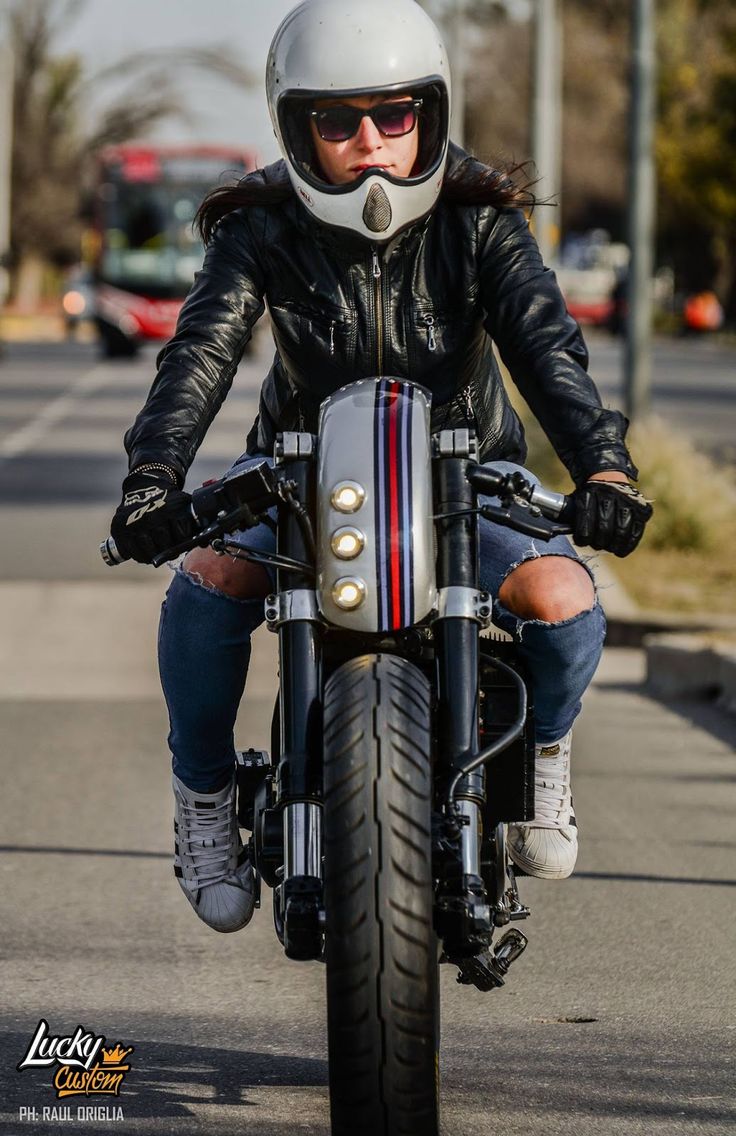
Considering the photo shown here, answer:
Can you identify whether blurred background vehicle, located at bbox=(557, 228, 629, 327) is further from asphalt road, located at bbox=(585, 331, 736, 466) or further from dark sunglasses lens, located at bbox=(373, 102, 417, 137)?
dark sunglasses lens, located at bbox=(373, 102, 417, 137)

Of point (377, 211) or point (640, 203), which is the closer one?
point (377, 211)

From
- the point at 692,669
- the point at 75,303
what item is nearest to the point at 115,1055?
the point at 692,669

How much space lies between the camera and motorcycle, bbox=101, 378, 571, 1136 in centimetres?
348

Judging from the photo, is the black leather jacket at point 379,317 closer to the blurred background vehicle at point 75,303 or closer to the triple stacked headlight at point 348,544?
the triple stacked headlight at point 348,544

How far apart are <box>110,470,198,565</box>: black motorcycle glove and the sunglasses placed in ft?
2.43

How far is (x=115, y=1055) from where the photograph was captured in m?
4.49

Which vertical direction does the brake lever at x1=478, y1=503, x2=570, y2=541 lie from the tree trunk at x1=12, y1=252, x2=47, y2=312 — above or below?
above

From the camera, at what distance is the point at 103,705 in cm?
941

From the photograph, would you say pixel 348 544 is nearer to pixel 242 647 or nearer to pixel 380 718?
pixel 380 718

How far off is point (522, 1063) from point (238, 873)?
26.6 inches

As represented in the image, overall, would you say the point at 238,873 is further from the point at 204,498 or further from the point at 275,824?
the point at 204,498

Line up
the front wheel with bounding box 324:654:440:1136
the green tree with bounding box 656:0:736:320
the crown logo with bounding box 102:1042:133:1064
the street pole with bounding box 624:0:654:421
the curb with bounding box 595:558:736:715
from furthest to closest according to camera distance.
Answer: the green tree with bounding box 656:0:736:320
the street pole with bounding box 624:0:654:421
the curb with bounding box 595:558:736:715
the crown logo with bounding box 102:1042:133:1064
the front wheel with bounding box 324:654:440:1136

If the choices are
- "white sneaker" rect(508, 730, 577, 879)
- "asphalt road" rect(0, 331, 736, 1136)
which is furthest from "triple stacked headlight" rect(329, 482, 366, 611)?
→ "asphalt road" rect(0, 331, 736, 1136)

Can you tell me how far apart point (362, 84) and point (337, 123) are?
0.12 m
